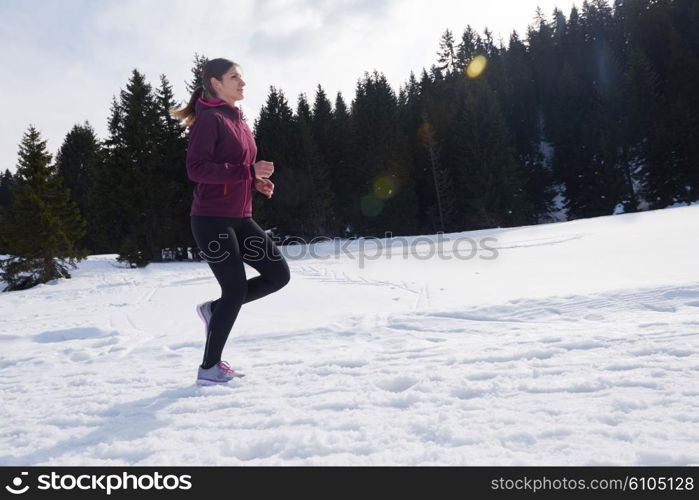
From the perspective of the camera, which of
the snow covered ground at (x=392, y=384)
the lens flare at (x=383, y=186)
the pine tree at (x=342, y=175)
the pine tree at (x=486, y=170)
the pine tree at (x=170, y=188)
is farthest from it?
the pine tree at (x=342, y=175)

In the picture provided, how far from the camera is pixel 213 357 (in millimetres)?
2619

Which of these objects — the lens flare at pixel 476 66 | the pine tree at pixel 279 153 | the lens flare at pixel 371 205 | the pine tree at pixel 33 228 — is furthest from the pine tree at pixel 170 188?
the lens flare at pixel 476 66

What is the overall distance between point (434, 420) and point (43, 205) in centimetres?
1788

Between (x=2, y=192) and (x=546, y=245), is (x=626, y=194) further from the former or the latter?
(x=2, y=192)

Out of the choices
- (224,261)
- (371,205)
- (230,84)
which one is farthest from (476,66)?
(224,261)

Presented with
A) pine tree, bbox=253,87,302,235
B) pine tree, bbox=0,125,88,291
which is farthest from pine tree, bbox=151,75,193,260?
pine tree, bbox=253,87,302,235

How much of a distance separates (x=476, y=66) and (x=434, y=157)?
85.4ft

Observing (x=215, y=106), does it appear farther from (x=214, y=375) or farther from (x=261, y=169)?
(x=214, y=375)

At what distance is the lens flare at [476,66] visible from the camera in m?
50.0

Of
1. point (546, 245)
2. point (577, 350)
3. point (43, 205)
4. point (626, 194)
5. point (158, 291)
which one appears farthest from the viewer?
point (626, 194)

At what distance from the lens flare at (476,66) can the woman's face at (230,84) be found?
52.2 m

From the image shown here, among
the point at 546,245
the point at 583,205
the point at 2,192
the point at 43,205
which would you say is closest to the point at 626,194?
the point at 583,205

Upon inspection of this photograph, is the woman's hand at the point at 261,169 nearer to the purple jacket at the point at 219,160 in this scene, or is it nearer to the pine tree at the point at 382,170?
the purple jacket at the point at 219,160

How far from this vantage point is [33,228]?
15375 millimetres
